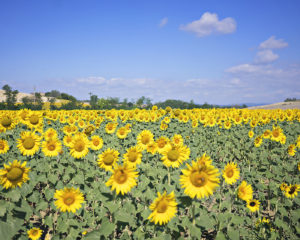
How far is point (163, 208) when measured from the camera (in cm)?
290

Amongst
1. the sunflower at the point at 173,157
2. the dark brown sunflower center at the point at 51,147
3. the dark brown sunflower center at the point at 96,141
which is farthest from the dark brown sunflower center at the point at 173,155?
the dark brown sunflower center at the point at 51,147

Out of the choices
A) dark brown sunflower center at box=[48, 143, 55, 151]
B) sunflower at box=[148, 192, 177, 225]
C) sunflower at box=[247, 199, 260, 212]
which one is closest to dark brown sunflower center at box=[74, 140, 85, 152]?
dark brown sunflower center at box=[48, 143, 55, 151]

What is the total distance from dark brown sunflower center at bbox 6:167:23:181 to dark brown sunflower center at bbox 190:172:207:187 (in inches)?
105

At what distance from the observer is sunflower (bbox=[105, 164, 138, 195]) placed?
3225mm

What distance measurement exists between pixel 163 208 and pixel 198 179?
0.67 meters

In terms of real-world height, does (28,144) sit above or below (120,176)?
above

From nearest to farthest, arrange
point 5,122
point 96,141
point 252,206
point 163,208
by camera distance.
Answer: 1. point 163,208
2. point 252,206
3. point 96,141
4. point 5,122

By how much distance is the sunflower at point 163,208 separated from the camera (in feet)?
9.43

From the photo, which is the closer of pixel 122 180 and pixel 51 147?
pixel 122 180

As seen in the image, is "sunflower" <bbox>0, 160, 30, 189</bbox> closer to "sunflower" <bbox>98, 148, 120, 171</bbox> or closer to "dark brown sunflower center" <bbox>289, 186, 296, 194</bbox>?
"sunflower" <bbox>98, 148, 120, 171</bbox>

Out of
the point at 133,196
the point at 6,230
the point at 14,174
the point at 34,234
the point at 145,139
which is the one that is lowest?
the point at 34,234

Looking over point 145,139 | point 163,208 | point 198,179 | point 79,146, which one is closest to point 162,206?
point 163,208

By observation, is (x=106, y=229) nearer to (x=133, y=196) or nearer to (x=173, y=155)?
(x=133, y=196)

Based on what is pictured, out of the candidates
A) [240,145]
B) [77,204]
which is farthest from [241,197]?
[240,145]
